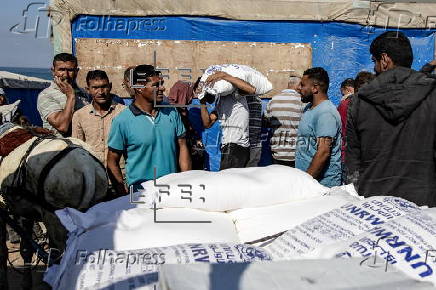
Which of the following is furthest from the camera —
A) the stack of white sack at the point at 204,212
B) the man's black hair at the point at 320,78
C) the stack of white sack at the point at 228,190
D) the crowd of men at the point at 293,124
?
the man's black hair at the point at 320,78

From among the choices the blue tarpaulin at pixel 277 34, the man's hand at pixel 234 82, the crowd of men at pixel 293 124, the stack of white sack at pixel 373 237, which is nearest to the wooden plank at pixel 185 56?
the blue tarpaulin at pixel 277 34

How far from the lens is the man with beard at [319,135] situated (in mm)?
3256

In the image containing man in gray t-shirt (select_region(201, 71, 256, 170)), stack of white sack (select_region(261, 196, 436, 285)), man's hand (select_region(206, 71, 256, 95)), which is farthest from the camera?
man in gray t-shirt (select_region(201, 71, 256, 170))

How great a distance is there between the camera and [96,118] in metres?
3.64

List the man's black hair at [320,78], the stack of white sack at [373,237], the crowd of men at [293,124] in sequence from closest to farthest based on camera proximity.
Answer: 1. the stack of white sack at [373,237]
2. the crowd of men at [293,124]
3. the man's black hair at [320,78]

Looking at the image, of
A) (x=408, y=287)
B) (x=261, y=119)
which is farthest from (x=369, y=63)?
(x=408, y=287)

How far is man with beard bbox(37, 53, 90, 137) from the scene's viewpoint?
3654 mm

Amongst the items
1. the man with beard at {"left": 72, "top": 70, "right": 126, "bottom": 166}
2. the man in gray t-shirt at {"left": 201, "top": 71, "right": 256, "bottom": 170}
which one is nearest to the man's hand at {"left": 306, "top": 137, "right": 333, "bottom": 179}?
the man in gray t-shirt at {"left": 201, "top": 71, "right": 256, "bottom": 170}

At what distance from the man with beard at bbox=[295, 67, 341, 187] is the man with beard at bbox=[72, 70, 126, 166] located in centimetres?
152

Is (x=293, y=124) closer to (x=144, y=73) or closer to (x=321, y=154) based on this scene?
(x=321, y=154)

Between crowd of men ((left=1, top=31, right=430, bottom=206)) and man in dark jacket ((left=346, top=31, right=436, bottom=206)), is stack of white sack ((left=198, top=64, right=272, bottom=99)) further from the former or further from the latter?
man in dark jacket ((left=346, top=31, right=436, bottom=206))

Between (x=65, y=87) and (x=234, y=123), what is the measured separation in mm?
1392

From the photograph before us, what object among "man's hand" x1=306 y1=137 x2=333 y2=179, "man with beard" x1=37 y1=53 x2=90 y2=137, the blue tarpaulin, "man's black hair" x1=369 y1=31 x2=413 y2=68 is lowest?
"man's hand" x1=306 y1=137 x2=333 y2=179

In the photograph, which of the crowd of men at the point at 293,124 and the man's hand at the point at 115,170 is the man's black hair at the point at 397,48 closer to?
the crowd of men at the point at 293,124
